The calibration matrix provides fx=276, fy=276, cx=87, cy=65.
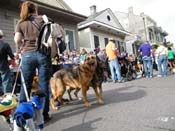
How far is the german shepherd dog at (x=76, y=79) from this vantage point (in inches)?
258

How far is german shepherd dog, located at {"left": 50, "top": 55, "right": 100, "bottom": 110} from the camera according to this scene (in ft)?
21.5

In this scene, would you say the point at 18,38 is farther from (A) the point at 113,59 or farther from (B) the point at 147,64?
(B) the point at 147,64

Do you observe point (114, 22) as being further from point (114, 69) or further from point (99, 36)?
point (114, 69)

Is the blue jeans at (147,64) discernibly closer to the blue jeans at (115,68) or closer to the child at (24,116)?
the blue jeans at (115,68)

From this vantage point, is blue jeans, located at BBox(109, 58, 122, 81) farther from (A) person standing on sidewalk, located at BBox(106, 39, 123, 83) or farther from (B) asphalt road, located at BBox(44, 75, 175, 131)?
(B) asphalt road, located at BBox(44, 75, 175, 131)

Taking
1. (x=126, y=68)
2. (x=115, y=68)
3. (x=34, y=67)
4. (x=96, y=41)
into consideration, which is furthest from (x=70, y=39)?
(x=34, y=67)

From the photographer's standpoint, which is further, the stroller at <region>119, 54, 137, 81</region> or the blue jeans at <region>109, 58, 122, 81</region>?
the stroller at <region>119, 54, 137, 81</region>

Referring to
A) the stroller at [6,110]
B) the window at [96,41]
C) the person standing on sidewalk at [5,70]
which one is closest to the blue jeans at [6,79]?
the person standing on sidewalk at [5,70]

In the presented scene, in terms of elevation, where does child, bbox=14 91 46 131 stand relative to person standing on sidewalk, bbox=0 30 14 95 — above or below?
below

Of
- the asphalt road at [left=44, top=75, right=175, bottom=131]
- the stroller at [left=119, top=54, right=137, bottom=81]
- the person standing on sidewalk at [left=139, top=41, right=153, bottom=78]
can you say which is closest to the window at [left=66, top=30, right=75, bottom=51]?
the stroller at [left=119, top=54, right=137, bottom=81]

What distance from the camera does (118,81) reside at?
485 inches

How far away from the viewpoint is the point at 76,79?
6.69 m

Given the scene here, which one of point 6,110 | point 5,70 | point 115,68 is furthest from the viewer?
point 115,68

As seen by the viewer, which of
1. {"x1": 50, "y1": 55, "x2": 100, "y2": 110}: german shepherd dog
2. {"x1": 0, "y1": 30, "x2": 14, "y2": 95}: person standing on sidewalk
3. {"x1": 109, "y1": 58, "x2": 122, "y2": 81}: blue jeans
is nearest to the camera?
{"x1": 50, "y1": 55, "x2": 100, "y2": 110}: german shepherd dog
